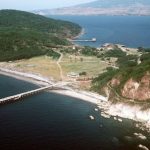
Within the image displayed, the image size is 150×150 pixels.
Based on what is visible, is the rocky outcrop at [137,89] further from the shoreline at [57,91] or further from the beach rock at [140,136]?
the beach rock at [140,136]

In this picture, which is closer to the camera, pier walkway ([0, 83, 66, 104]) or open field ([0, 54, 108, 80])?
pier walkway ([0, 83, 66, 104])

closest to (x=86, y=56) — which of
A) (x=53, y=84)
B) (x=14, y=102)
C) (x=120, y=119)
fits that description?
(x=53, y=84)

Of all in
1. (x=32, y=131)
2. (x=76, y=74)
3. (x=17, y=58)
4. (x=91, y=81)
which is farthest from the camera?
(x=17, y=58)

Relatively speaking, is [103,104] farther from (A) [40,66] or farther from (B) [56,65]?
(A) [40,66]

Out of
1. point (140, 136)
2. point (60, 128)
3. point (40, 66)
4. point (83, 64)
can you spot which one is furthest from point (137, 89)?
point (40, 66)

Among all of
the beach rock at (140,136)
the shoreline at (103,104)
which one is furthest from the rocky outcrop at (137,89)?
the beach rock at (140,136)

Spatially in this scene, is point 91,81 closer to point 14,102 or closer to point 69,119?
point 14,102

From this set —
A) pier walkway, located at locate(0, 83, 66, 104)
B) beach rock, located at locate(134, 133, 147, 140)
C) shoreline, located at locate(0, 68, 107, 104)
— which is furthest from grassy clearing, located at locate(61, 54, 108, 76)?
beach rock, located at locate(134, 133, 147, 140)

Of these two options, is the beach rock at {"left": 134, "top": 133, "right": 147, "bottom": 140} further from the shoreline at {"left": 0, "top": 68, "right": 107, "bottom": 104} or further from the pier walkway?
the pier walkway
